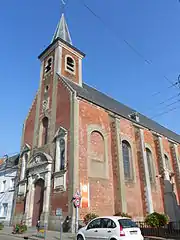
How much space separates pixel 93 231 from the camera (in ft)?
29.1

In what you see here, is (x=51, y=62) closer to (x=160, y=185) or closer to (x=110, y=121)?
(x=110, y=121)

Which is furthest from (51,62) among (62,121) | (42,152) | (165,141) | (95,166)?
(165,141)

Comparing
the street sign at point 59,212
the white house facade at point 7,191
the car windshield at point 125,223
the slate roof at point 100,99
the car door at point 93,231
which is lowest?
the car door at point 93,231

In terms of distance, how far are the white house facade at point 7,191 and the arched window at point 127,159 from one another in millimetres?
11046

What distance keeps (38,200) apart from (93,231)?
9999 millimetres

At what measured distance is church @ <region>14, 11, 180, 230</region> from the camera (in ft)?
51.4

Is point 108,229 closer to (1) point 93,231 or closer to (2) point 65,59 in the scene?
(1) point 93,231

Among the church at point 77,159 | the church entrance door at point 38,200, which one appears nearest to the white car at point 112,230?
the church at point 77,159

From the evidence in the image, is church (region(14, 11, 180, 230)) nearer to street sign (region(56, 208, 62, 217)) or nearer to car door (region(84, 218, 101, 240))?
street sign (region(56, 208, 62, 217))

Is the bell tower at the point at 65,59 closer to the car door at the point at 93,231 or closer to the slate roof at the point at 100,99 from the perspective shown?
the slate roof at the point at 100,99

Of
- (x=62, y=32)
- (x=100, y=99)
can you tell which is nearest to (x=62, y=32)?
(x=62, y=32)

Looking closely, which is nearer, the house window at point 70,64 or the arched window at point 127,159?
the arched window at point 127,159

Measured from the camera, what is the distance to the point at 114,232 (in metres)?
8.07

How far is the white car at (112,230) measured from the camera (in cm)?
797
